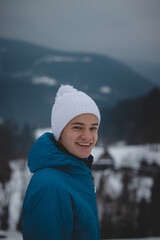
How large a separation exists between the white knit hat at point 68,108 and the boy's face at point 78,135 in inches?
1.3

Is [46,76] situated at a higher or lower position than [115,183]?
higher

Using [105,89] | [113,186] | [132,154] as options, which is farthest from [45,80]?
[113,186]

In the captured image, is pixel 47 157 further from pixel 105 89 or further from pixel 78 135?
pixel 105 89

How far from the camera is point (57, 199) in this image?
3.63ft

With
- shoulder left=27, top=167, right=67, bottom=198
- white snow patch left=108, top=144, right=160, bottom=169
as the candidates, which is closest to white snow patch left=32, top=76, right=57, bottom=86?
white snow patch left=108, top=144, right=160, bottom=169

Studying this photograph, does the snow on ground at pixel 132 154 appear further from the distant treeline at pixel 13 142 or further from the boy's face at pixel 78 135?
the boy's face at pixel 78 135

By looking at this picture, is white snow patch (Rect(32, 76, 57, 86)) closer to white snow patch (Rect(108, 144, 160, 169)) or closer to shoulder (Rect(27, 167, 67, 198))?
white snow patch (Rect(108, 144, 160, 169))

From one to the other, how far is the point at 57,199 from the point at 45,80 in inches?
2397

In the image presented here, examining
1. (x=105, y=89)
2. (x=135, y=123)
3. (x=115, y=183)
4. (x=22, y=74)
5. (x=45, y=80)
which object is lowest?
(x=115, y=183)

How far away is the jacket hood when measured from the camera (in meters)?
1.29

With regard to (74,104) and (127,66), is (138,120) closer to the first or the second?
(127,66)

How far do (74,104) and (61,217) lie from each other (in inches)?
25.7

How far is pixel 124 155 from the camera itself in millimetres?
44438

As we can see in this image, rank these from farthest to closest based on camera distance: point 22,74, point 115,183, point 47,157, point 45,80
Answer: point 22,74
point 45,80
point 115,183
point 47,157
